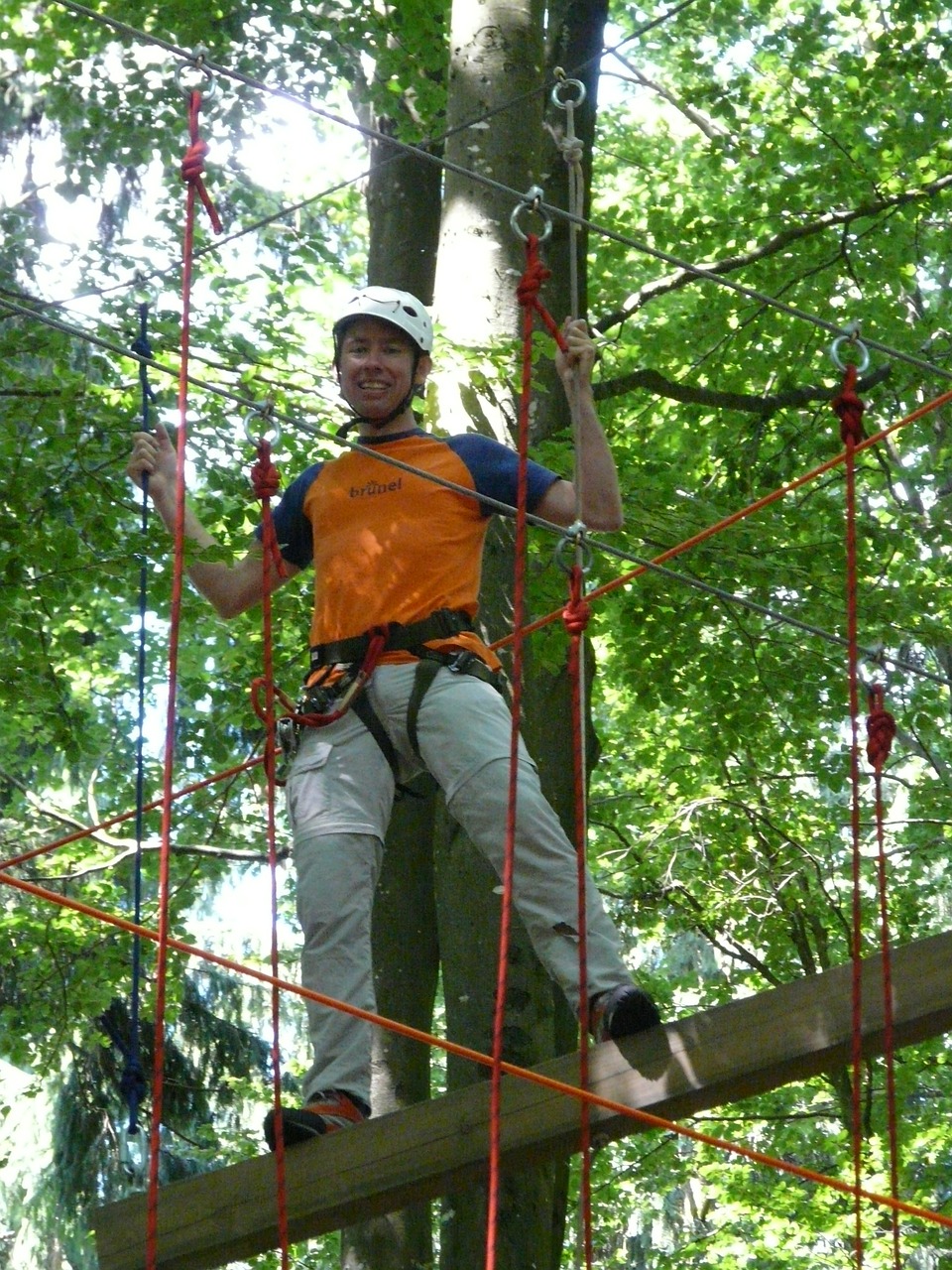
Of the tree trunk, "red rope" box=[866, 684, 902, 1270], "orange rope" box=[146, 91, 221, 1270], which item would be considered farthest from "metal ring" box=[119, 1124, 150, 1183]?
"orange rope" box=[146, 91, 221, 1270]

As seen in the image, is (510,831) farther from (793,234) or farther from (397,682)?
(793,234)

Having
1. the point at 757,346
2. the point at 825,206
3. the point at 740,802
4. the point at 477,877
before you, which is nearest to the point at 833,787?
the point at 740,802

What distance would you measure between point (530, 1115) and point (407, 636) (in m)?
0.88

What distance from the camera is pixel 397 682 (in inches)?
127

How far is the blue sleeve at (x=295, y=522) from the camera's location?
3602 mm

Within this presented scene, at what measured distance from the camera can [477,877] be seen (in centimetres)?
529

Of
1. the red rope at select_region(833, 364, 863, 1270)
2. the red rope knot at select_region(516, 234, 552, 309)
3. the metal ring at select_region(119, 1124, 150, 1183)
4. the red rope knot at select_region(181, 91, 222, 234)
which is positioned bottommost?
the red rope at select_region(833, 364, 863, 1270)

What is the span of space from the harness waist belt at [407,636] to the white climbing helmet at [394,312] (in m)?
0.59

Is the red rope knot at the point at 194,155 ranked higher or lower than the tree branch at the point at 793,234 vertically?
lower

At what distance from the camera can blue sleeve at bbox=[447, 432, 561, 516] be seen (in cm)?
337

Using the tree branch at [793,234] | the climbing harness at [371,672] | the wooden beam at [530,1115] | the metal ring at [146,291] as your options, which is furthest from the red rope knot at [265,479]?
the metal ring at [146,291]

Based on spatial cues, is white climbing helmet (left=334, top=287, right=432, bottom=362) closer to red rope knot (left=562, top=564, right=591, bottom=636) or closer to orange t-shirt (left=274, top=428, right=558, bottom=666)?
orange t-shirt (left=274, top=428, right=558, bottom=666)

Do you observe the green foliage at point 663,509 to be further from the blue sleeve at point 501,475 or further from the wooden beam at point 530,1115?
the wooden beam at point 530,1115

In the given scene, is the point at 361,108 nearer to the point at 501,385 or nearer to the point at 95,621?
the point at 95,621
